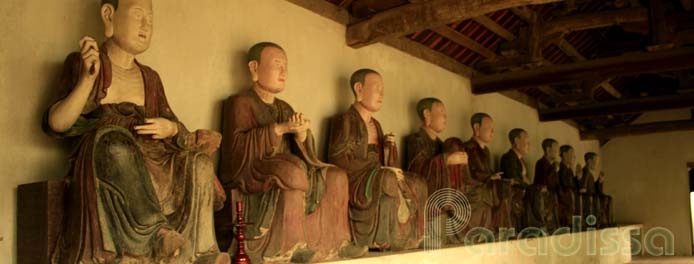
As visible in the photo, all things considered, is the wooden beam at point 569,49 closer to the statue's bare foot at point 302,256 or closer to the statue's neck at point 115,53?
the statue's bare foot at point 302,256

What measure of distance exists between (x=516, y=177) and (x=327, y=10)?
3.86 metres

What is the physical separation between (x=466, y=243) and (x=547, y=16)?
346cm

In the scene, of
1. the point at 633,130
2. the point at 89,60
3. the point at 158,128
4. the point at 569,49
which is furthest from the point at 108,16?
the point at 633,130

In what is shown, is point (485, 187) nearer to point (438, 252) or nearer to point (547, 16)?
point (438, 252)

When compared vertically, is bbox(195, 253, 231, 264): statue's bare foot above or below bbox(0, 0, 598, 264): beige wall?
below

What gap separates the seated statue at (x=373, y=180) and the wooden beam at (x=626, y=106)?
6087 mm

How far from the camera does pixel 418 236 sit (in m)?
6.60

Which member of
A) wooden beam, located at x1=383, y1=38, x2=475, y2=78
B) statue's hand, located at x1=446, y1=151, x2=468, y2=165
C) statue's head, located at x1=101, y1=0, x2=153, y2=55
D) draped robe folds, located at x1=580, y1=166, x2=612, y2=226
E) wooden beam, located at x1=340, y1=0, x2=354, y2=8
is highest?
wooden beam, located at x1=340, y1=0, x2=354, y2=8

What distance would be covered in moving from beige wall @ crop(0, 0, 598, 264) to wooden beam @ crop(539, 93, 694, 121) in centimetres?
394

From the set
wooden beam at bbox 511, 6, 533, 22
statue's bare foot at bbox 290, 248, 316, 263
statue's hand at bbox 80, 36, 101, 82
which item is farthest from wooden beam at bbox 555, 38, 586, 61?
statue's hand at bbox 80, 36, 101, 82

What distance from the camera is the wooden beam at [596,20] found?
8.60m

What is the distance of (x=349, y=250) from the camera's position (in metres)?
5.61

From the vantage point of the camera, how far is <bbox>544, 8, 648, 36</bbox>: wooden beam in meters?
8.60

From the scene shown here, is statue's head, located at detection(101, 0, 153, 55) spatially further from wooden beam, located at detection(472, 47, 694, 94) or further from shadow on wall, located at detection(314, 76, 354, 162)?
wooden beam, located at detection(472, 47, 694, 94)
